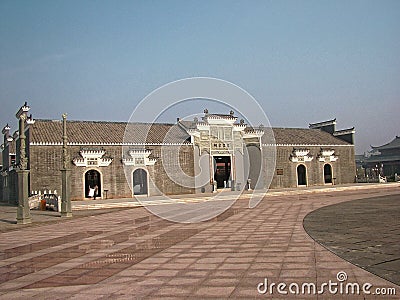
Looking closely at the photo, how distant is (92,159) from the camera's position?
21969 mm

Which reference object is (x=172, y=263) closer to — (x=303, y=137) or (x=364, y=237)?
(x=364, y=237)

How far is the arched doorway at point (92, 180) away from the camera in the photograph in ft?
72.0

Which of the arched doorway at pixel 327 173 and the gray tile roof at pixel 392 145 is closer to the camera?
the arched doorway at pixel 327 173

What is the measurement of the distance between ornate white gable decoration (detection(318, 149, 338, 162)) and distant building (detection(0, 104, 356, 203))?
7 centimetres

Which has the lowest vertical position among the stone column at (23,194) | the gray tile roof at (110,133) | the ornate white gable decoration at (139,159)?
the stone column at (23,194)

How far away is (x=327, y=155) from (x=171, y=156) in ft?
41.0

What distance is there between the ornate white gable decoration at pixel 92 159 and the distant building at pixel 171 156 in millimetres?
49

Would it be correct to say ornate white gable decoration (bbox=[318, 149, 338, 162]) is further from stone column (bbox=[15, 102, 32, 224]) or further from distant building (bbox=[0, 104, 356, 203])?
stone column (bbox=[15, 102, 32, 224])

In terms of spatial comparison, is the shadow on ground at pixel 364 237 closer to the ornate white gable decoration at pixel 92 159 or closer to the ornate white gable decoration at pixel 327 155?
the ornate white gable decoration at pixel 92 159

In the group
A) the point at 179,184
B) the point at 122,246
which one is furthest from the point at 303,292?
the point at 179,184

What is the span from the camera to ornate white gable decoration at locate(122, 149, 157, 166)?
23.1 meters

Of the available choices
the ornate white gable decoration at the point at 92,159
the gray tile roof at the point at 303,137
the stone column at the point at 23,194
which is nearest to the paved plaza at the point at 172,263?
the stone column at the point at 23,194

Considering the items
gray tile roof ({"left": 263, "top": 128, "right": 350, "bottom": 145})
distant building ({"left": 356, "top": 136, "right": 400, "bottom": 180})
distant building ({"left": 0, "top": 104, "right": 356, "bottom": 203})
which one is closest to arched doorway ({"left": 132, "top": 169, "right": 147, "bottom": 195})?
distant building ({"left": 0, "top": 104, "right": 356, "bottom": 203})

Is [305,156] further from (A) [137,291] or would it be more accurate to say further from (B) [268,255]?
(A) [137,291]
